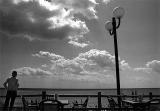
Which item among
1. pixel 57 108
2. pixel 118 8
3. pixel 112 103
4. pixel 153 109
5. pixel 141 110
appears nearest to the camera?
pixel 57 108

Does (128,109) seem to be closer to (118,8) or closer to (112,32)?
(112,32)

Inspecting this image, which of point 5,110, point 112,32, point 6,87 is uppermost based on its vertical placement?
point 112,32

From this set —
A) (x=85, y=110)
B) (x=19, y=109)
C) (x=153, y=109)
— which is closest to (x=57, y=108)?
(x=153, y=109)

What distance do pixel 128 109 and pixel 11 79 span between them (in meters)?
4.19

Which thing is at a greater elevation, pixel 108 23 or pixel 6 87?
pixel 108 23

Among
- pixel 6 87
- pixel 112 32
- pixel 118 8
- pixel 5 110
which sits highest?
pixel 118 8

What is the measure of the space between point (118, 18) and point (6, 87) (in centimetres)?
454

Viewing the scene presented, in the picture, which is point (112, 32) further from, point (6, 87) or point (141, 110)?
point (6, 87)

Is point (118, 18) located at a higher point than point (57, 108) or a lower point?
higher

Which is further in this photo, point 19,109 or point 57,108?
point 19,109

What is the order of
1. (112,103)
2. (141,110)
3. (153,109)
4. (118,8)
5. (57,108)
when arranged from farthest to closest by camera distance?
(118,8) < (112,103) < (141,110) < (153,109) < (57,108)

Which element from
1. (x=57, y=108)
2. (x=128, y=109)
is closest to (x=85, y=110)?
(x=128, y=109)

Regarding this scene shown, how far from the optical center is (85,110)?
887 centimetres

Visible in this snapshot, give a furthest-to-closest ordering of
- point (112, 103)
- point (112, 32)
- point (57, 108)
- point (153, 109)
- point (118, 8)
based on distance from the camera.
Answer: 1. point (112, 32)
2. point (118, 8)
3. point (112, 103)
4. point (153, 109)
5. point (57, 108)
